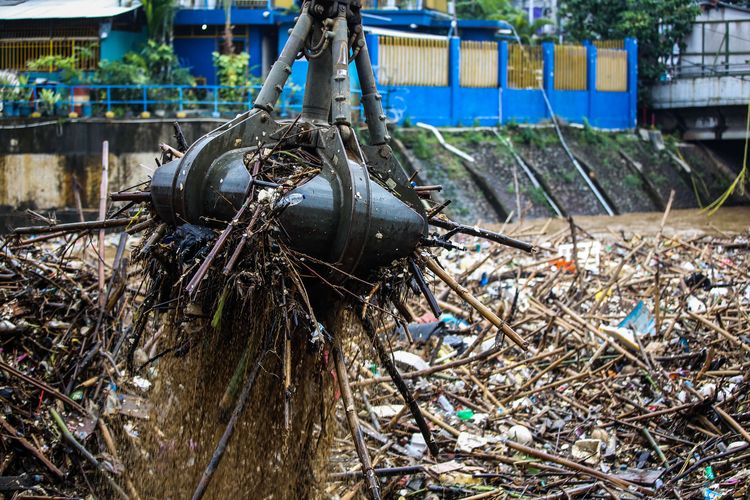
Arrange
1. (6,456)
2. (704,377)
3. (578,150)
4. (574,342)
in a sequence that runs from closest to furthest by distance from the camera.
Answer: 1. (6,456)
2. (704,377)
3. (574,342)
4. (578,150)

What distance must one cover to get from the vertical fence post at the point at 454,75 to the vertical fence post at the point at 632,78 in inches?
318

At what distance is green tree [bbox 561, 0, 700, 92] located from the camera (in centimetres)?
3550

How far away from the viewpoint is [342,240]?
17.7ft

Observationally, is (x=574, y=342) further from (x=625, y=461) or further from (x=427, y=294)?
(x=427, y=294)

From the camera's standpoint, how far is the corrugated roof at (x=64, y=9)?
21027 millimetres

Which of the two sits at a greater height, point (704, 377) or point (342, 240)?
point (342, 240)

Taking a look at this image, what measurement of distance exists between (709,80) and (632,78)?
2.73m

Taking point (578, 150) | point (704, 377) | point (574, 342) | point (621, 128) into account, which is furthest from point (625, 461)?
point (621, 128)

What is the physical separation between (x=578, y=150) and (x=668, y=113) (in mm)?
6894

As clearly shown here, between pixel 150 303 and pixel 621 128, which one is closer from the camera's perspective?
pixel 150 303

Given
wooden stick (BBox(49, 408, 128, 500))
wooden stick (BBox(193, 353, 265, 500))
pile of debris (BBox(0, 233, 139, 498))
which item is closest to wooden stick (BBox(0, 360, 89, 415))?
pile of debris (BBox(0, 233, 139, 498))

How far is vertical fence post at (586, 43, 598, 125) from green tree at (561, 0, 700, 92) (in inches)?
65.8

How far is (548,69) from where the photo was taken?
3366 cm

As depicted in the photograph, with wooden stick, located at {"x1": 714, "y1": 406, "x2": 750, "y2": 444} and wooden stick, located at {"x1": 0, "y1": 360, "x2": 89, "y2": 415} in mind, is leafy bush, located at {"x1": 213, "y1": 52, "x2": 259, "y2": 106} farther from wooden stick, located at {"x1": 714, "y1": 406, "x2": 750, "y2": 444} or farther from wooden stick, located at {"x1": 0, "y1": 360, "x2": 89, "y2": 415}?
wooden stick, located at {"x1": 714, "y1": 406, "x2": 750, "y2": 444}
